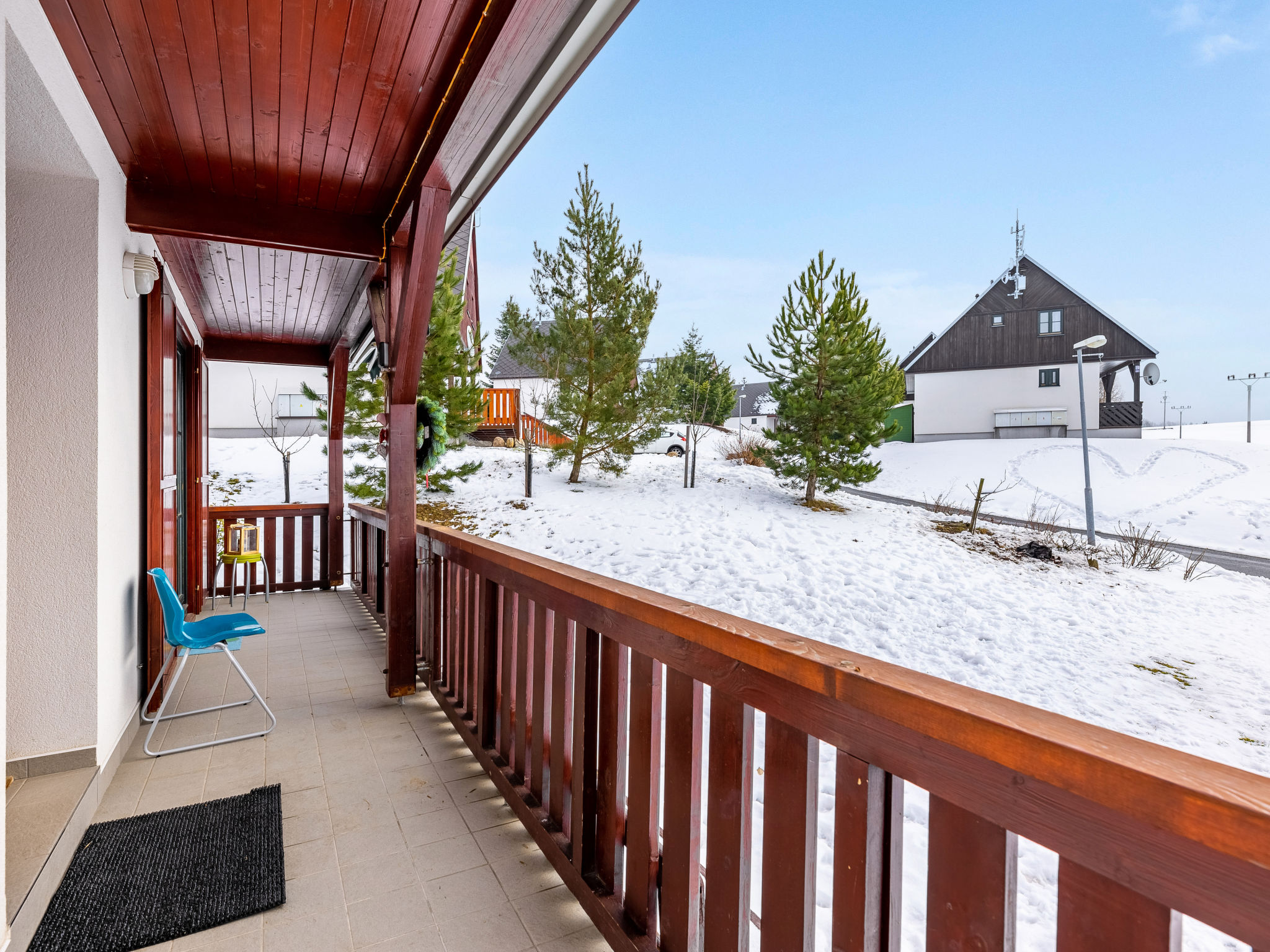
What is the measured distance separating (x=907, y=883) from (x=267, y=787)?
7.42ft

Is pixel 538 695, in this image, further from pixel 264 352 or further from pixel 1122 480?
pixel 1122 480

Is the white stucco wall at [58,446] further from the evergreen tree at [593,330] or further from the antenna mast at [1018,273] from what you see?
the antenna mast at [1018,273]

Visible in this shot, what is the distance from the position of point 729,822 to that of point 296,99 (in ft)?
7.75

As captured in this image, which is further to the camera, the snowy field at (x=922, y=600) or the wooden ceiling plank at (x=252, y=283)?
the snowy field at (x=922, y=600)

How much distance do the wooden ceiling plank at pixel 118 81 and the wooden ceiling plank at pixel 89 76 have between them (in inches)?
0.4

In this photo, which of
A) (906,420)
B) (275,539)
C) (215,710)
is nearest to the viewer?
(215,710)

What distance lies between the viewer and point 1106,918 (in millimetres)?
614

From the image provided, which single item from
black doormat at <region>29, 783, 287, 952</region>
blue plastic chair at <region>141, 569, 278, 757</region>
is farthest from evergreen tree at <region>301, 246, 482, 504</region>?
black doormat at <region>29, 783, 287, 952</region>

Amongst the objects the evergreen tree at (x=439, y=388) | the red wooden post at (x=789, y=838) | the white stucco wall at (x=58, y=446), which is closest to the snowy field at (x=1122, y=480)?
the evergreen tree at (x=439, y=388)

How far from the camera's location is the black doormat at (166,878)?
159cm

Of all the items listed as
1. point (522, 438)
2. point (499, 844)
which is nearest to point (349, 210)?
point (499, 844)

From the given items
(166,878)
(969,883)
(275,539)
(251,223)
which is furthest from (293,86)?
(275,539)

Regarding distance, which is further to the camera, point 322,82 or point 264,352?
point 264,352

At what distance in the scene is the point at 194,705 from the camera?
10.1 ft
